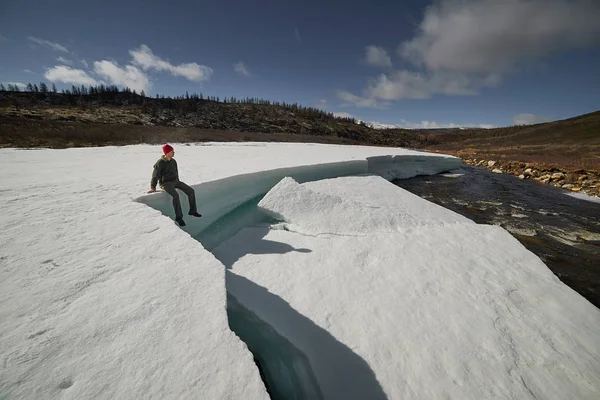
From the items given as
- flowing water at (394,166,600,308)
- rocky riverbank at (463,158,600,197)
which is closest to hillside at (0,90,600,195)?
rocky riverbank at (463,158,600,197)

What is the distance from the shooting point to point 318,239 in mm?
4953

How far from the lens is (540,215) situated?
8.38 meters

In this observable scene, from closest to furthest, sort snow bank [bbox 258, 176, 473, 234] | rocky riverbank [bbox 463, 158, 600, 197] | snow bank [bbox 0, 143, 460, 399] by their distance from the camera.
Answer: snow bank [bbox 0, 143, 460, 399] → snow bank [bbox 258, 176, 473, 234] → rocky riverbank [bbox 463, 158, 600, 197]

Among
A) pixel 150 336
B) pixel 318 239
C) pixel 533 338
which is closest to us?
pixel 150 336

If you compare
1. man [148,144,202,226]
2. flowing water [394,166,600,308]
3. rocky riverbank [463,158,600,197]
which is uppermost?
man [148,144,202,226]

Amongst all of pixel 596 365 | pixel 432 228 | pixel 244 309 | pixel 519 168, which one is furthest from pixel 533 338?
pixel 519 168

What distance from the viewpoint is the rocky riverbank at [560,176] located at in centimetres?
1276

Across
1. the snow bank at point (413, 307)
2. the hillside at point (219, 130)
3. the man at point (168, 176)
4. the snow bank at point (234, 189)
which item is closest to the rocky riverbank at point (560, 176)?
the hillside at point (219, 130)

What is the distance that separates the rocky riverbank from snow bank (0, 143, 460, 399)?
57.6 ft

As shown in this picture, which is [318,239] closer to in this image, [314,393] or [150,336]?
[314,393]

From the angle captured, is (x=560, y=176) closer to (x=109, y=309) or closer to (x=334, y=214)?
(x=334, y=214)

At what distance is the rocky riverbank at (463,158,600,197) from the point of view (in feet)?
41.9

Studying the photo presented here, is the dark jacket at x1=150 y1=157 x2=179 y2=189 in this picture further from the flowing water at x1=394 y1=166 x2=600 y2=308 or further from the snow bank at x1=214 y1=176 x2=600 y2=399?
the flowing water at x1=394 y1=166 x2=600 y2=308

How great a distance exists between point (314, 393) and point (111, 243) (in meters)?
2.87
